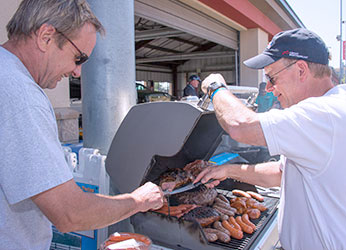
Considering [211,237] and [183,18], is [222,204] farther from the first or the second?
[183,18]

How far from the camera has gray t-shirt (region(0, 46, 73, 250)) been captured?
3.30 feet

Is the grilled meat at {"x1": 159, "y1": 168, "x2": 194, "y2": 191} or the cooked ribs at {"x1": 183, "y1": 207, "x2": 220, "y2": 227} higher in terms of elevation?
the grilled meat at {"x1": 159, "y1": 168, "x2": 194, "y2": 191}

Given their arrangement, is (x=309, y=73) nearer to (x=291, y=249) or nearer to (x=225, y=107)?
(x=225, y=107)

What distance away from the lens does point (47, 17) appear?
119 centimetres

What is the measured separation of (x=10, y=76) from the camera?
1.05 meters

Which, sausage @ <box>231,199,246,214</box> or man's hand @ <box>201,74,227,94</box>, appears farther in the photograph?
sausage @ <box>231,199,246,214</box>

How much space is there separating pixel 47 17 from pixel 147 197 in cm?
103

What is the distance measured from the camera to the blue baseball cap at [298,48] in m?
1.61

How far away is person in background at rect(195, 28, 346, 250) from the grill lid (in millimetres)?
227

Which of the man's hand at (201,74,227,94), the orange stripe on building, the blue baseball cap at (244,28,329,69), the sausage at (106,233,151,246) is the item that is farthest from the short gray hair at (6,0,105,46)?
the orange stripe on building

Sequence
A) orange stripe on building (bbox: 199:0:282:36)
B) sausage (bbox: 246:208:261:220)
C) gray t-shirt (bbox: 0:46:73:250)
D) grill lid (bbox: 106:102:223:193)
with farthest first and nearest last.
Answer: orange stripe on building (bbox: 199:0:282:36) → sausage (bbox: 246:208:261:220) → grill lid (bbox: 106:102:223:193) → gray t-shirt (bbox: 0:46:73:250)

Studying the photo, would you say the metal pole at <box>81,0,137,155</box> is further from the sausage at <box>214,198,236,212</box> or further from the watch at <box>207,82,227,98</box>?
the sausage at <box>214,198,236,212</box>

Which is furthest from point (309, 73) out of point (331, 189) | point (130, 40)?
point (130, 40)

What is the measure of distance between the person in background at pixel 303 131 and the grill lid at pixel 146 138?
23 cm
